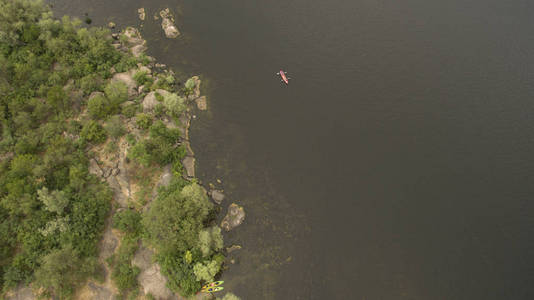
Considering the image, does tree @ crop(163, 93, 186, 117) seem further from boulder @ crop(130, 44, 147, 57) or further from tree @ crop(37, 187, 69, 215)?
tree @ crop(37, 187, 69, 215)

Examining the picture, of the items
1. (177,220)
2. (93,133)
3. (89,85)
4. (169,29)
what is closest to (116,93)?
(89,85)

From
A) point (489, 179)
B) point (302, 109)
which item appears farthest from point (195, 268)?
point (489, 179)

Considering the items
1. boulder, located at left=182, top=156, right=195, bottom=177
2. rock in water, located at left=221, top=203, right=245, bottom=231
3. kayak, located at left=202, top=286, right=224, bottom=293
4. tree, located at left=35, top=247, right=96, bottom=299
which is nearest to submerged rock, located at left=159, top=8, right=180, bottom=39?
boulder, located at left=182, top=156, right=195, bottom=177

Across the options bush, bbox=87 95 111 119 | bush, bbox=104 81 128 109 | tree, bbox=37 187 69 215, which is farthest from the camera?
bush, bbox=104 81 128 109

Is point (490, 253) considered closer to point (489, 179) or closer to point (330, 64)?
point (489, 179)

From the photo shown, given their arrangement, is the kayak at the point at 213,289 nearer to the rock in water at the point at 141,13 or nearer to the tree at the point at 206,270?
the tree at the point at 206,270
